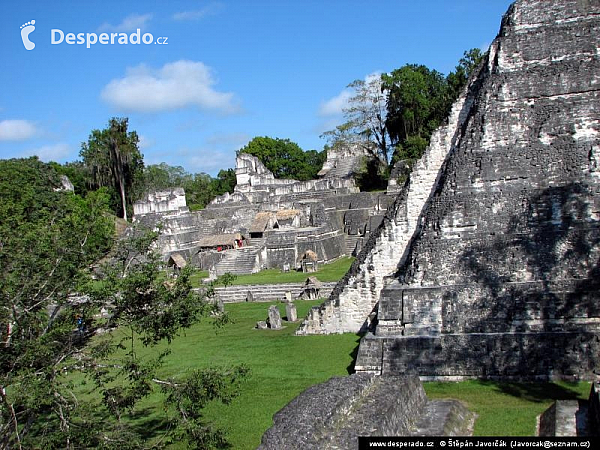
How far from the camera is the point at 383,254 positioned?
17.7 m

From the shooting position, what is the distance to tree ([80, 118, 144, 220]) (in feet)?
199

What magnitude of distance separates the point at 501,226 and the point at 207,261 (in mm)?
29054

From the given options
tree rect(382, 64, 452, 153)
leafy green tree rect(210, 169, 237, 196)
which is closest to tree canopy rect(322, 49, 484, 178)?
tree rect(382, 64, 452, 153)

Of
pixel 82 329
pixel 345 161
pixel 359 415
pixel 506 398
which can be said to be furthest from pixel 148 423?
pixel 345 161

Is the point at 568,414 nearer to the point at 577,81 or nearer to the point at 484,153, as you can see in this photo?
the point at 484,153

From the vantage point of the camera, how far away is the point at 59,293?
9.66 m

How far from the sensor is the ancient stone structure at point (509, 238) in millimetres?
12367

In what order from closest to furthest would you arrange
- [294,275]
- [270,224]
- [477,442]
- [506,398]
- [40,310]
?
[477,442], [40,310], [506,398], [294,275], [270,224]

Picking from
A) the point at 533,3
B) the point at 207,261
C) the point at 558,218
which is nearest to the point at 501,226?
the point at 558,218

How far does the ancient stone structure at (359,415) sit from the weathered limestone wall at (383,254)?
21.7ft

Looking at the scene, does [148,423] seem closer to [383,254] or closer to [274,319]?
[383,254]

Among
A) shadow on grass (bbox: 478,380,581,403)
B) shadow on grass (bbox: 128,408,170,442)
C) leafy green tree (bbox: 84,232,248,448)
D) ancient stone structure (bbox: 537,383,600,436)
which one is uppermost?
leafy green tree (bbox: 84,232,248,448)

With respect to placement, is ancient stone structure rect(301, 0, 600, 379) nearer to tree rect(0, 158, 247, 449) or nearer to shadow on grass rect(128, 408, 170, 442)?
shadow on grass rect(128, 408, 170, 442)

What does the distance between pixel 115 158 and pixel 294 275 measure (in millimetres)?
34396
